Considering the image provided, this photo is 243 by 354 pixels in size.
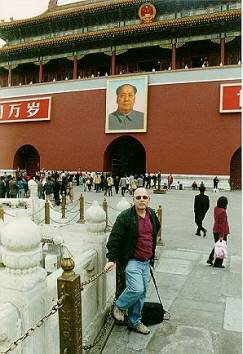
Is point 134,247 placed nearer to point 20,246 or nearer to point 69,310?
point 69,310

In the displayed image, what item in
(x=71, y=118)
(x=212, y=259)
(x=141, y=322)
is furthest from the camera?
(x=71, y=118)

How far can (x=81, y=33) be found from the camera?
86.8 feet

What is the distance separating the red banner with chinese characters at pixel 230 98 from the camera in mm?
20000

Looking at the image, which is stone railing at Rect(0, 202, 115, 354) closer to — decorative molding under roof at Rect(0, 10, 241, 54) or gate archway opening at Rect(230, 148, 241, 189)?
gate archway opening at Rect(230, 148, 241, 189)

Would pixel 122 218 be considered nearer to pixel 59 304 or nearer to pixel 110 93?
pixel 59 304

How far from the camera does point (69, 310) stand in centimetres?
277

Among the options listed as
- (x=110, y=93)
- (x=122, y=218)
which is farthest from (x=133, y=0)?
(x=122, y=218)

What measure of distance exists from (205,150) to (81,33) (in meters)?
12.9

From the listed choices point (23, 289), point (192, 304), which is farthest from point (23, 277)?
point (192, 304)

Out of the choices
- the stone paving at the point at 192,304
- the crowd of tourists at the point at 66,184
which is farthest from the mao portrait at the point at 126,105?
the stone paving at the point at 192,304

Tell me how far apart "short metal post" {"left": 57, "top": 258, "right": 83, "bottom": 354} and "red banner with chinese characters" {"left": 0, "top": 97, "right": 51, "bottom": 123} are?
76.8 feet

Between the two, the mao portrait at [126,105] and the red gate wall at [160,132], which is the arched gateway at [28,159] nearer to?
the red gate wall at [160,132]

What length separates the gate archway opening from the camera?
21.1 m

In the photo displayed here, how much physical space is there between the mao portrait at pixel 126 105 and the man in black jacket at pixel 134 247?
1885 centimetres
